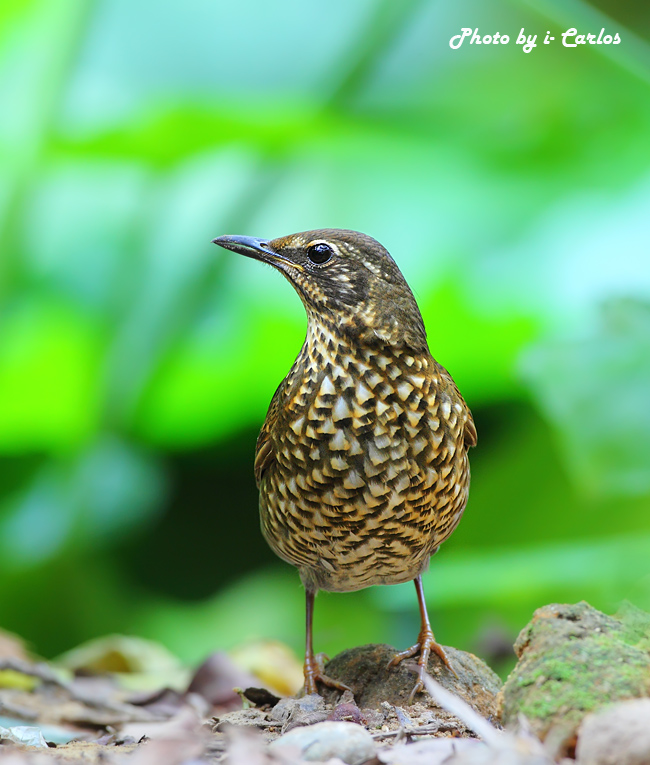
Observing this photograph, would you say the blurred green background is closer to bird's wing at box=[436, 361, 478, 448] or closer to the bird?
bird's wing at box=[436, 361, 478, 448]

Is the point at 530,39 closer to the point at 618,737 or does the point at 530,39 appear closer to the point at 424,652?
the point at 424,652

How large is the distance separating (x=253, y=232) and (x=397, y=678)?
3328 mm

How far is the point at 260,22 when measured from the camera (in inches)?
232

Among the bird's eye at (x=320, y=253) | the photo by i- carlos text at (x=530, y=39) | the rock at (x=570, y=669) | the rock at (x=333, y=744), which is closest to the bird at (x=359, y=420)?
the bird's eye at (x=320, y=253)

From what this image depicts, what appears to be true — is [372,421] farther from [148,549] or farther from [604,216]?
[148,549]

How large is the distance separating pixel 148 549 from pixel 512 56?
4.01m

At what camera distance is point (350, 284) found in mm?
2912

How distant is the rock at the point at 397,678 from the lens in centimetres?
304

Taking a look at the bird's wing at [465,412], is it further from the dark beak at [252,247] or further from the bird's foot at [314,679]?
the bird's foot at [314,679]

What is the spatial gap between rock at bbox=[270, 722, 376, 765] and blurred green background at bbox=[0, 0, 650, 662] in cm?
320

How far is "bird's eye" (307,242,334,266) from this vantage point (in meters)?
2.95

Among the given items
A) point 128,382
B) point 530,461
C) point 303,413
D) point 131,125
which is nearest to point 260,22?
point 131,125

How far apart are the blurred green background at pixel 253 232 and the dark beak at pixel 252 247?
2.46 meters

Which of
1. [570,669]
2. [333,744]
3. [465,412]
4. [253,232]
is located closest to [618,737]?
[570,669]
